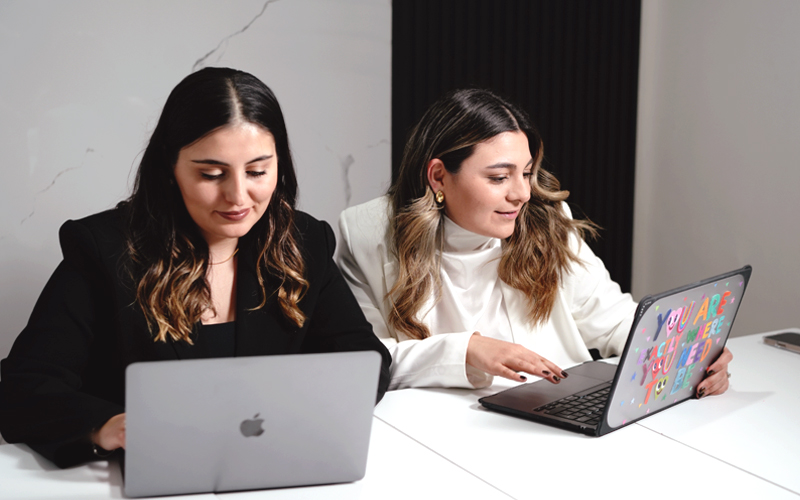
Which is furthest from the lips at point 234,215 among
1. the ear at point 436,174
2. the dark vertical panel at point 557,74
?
the dark vertical panel at point 557,74

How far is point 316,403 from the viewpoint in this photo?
99cm

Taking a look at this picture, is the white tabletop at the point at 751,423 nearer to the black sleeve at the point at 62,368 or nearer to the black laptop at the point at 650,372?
the black laptop at the point at 650,372

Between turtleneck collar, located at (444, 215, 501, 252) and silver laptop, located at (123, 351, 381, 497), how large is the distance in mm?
859

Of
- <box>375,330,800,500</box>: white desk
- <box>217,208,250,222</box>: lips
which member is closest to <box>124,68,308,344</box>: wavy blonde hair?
<box>217,208,250,222</box>: lips

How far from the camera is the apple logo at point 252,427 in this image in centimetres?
97

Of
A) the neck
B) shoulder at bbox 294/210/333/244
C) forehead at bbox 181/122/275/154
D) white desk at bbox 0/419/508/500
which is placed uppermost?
forehead at bbox 181/122/275/154

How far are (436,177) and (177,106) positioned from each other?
28.0 inches

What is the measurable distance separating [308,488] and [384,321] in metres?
0.78

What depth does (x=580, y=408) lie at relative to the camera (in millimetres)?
1369

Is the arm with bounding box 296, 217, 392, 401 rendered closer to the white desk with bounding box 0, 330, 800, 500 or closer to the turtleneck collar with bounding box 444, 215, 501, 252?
the white desk with bounding box 0, 330, 800, 500

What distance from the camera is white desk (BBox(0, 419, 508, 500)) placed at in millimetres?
1039

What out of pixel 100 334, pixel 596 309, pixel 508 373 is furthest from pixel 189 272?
pixel 596 309

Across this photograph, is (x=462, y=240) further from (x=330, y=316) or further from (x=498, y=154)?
(x=330, y=316)

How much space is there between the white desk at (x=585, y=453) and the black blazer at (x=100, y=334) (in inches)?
7.3
